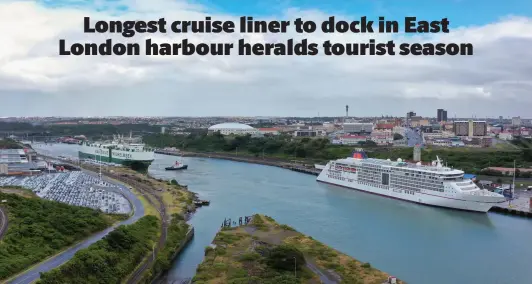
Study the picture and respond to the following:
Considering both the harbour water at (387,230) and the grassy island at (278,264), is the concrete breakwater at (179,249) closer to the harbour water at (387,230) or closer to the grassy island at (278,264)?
the harbour water at (387,230)

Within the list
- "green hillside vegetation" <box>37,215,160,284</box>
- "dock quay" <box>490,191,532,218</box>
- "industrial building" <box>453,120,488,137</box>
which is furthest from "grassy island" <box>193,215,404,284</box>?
"industrial building" <box>453,120,488,137</box>

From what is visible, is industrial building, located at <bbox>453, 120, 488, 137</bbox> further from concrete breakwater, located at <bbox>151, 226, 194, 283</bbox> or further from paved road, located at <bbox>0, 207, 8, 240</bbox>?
paved road, located at <bbox>0, 207, 8, 240</bbox>

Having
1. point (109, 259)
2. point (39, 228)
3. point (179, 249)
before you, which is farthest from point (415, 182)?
point (39, 228)

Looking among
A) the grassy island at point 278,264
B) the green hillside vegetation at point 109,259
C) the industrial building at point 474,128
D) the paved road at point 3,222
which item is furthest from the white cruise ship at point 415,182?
the industrial building at point 474,128

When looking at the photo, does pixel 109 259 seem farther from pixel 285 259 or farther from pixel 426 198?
pixel 426 198

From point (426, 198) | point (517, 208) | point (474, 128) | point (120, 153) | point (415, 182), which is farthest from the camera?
point (474, 128)

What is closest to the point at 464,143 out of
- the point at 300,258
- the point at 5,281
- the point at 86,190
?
the point at 86,190
